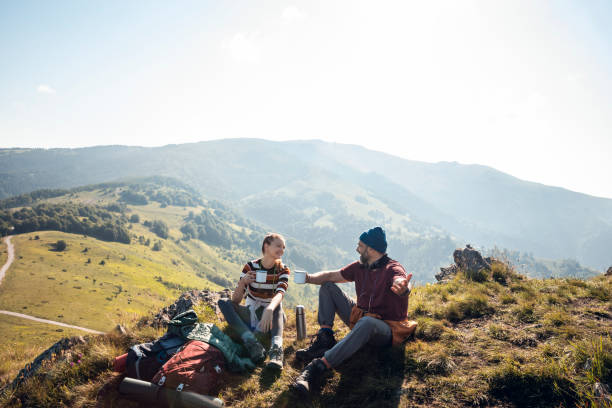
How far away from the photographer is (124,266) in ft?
472

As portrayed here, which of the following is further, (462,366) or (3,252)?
(3,252)

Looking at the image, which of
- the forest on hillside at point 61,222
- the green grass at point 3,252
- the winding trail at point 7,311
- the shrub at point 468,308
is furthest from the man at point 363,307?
the forest on hillside at point 61,222

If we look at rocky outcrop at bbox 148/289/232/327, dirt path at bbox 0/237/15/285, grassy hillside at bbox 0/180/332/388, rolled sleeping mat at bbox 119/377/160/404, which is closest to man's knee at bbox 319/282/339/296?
rolled sleeping mat at bbox 119/377/160/404

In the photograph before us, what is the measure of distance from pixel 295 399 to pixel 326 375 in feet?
2.30

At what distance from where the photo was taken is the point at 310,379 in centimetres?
444

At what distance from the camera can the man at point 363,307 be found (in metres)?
4.56

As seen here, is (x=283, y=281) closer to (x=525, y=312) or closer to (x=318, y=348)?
(x=318, y=348)

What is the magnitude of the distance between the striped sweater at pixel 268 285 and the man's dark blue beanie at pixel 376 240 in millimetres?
2036

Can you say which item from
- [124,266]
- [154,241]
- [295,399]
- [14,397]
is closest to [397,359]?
[295,399]

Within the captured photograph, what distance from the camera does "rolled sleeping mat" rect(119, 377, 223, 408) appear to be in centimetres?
410

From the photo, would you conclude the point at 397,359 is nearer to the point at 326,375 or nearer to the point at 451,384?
the point at 451,384

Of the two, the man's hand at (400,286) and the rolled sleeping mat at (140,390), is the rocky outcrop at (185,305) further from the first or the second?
the man's hand at (400,286)

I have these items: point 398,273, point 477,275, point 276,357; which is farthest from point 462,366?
point 477,275

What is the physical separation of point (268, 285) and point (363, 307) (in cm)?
213
